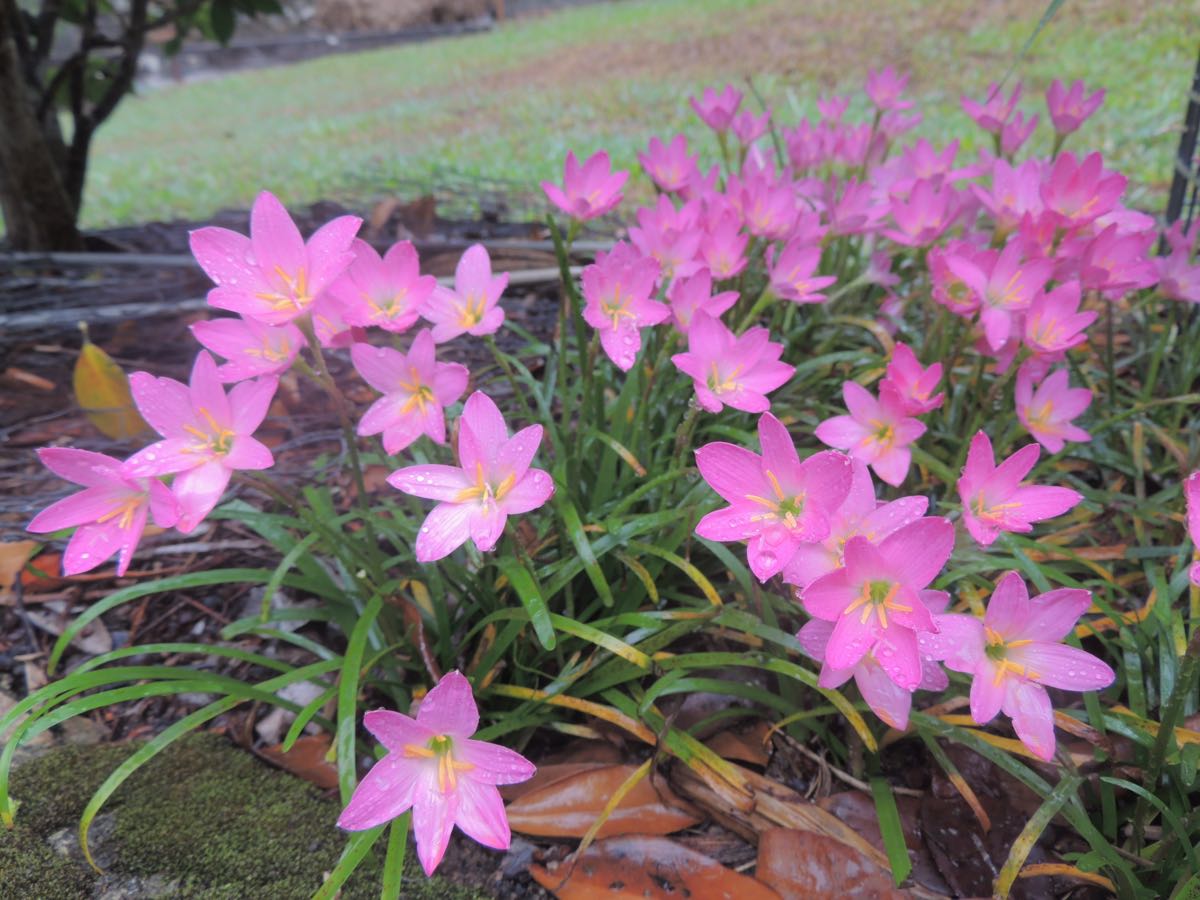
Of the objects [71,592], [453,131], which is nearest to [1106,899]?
[71,592]

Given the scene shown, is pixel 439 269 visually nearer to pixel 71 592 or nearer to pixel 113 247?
pixel 71 592

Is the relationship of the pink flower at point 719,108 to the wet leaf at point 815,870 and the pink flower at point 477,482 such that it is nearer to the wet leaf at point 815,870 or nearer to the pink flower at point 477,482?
the pink flower at point 477,482

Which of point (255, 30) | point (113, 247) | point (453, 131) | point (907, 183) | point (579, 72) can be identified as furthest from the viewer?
point (255, 30)

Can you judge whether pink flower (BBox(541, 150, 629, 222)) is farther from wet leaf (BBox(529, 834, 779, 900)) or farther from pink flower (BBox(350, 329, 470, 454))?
wet leaf (BBox(529, 834, 779, 900))

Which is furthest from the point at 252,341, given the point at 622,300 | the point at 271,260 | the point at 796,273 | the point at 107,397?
the point at 107,397

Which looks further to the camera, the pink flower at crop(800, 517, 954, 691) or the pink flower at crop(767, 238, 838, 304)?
the pink flower at crop(767, 238, 838, 304)

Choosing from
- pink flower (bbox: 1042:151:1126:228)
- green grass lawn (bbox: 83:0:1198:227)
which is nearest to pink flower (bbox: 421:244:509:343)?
pink flower (bbox: 1042:151:1126:228)
